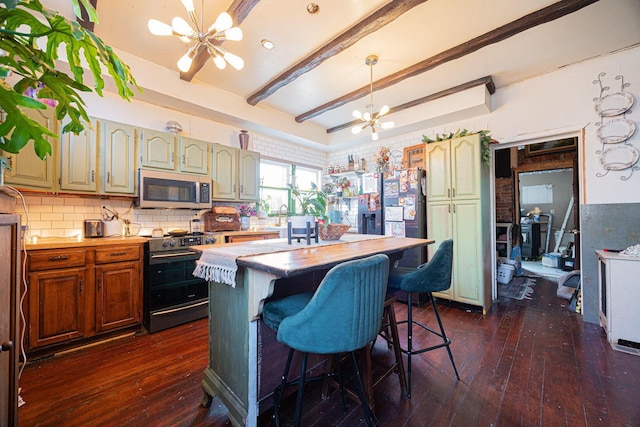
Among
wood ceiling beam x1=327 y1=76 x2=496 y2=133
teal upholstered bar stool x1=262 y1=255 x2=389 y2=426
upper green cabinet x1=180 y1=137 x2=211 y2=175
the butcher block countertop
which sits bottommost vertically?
teal upholstered bar stool x1=262 y1=255 x2=389 y2=426

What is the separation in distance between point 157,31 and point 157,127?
1.83 m

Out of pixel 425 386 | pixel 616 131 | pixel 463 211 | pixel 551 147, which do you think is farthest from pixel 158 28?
pixel 551 147

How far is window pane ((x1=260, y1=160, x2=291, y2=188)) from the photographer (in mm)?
4781

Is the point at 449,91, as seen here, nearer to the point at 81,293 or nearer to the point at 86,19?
the point at 86,19

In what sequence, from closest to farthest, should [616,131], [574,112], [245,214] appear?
[616,131] → [574,112] → [245,214]

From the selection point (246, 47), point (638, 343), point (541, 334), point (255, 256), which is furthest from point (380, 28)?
point (638, 343)

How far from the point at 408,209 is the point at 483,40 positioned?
1991mm

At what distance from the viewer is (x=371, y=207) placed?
13.5 ft

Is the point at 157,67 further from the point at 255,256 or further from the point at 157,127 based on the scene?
the point at 255,256

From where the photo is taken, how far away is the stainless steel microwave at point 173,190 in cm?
301

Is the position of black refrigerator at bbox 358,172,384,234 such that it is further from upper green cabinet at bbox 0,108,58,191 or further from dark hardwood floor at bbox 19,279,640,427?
upper green cabinet at bbox 0,108,58,191

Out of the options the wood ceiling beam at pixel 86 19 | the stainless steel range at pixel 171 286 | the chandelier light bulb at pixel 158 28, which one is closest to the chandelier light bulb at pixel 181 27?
the chandelier light bulb at pixel 158 28

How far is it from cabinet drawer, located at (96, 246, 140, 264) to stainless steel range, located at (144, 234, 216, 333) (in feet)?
0.34

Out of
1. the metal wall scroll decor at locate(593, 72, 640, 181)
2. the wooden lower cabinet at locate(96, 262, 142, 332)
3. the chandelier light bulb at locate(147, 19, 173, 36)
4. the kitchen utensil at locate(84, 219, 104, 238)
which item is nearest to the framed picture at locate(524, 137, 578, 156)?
the metal wall scroll decor at locate(593, 72, 640, 181)
